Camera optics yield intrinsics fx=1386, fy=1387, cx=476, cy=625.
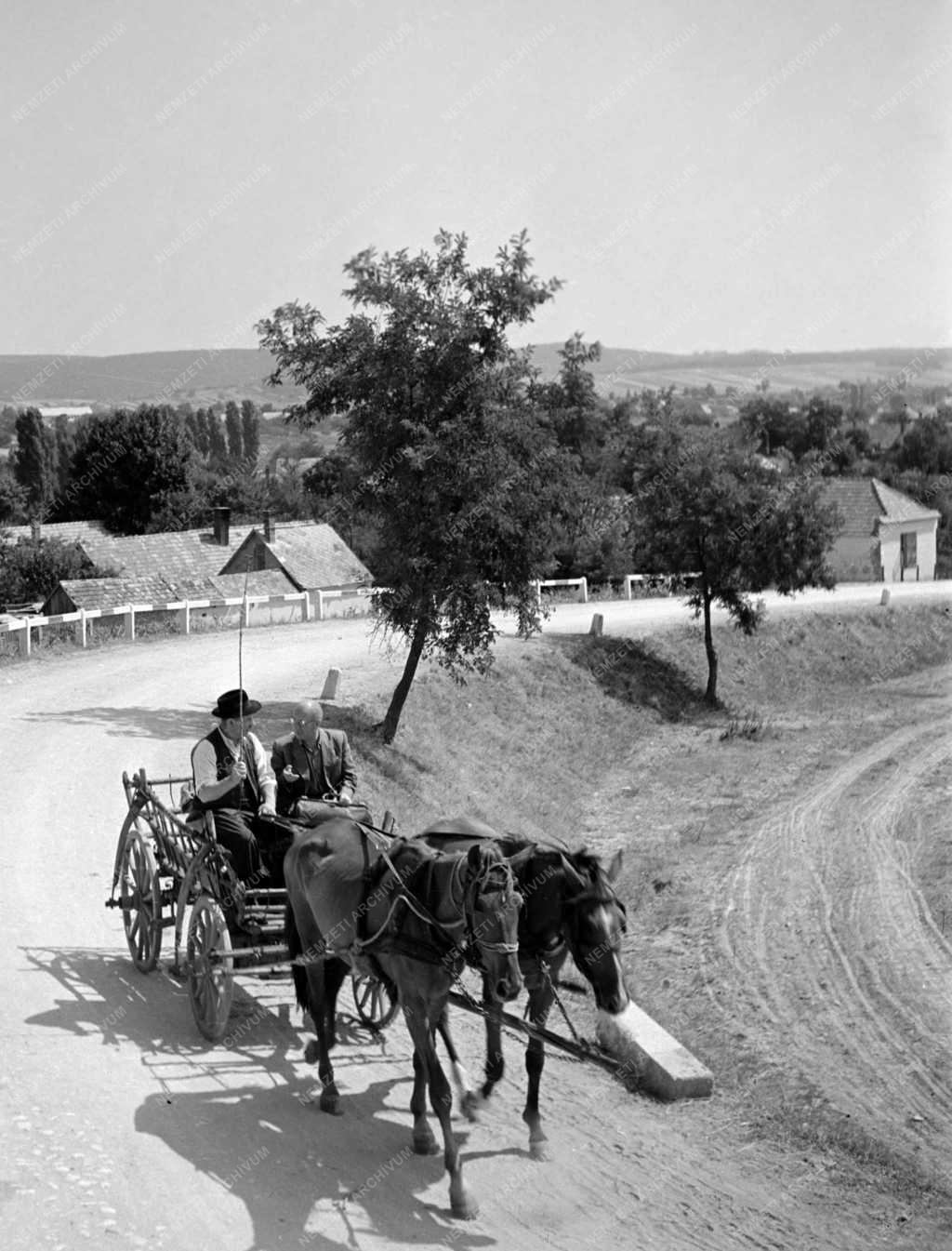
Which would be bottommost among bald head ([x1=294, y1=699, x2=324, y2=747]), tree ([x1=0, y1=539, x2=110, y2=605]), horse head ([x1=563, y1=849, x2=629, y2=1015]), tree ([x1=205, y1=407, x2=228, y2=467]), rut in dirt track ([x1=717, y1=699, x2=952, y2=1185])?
rut in dirt track ([x1=717, y1=699, x2=952, y2=1185])

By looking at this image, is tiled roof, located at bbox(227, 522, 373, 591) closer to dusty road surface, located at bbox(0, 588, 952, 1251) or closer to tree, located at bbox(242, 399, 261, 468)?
dusty road surface, located at bbox(0, 588, 952, 1251)

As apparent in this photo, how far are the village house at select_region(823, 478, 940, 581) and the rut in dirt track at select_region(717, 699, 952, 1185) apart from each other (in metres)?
39.5

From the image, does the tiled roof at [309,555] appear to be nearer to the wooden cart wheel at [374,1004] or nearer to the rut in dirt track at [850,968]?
the rut in dirt track at [850,968]

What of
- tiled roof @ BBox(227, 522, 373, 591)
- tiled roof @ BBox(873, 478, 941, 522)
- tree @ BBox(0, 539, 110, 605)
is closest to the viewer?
→ tree @ BBox(0, 539, 110, 605)

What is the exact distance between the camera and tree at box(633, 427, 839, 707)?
107 feet

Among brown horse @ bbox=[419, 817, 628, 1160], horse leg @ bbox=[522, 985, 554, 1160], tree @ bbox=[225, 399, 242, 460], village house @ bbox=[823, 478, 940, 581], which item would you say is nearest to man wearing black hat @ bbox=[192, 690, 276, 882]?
brown horse @ bbox=[419, 817, 628, 1160]

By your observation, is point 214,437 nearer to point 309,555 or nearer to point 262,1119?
point 309,555

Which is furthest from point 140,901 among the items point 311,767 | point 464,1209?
point 464,1209

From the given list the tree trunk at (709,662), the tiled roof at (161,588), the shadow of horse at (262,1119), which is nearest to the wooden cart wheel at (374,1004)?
the shadow of horse at (262,1119)

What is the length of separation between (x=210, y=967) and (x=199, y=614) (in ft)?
82.1

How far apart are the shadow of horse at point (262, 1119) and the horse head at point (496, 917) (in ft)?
4.55

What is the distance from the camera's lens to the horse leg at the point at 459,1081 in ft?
27.9

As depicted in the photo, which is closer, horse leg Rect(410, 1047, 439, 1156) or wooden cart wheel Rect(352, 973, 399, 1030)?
horse leg Rect(410, 1047, 439, 1156)

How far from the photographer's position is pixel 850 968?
14.6 metres
